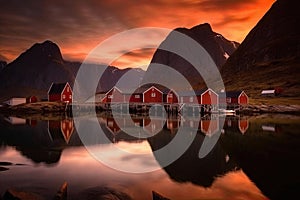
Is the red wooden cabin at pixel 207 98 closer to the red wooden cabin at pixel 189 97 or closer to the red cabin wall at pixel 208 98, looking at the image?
the red cabin wall at pixel 208 98

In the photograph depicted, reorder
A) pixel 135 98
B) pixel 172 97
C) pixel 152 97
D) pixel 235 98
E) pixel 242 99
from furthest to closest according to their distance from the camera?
pixel 242 99, pixel 235 98, pixel 172 97, pixel 135 98, pixel 152 97

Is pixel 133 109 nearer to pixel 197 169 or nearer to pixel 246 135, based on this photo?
pixel 246 135

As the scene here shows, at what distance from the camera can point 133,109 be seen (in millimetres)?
93750

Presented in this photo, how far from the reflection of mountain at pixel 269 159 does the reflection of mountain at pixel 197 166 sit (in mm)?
1321

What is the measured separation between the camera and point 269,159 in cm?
2531

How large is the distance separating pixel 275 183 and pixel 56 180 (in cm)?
1389

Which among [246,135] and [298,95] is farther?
[298,95]

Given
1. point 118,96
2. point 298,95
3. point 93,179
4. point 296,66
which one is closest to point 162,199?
point 93,179

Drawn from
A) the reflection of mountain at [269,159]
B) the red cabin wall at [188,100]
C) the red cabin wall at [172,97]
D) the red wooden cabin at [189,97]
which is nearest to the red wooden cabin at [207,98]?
the red cabin wall at [188,100]

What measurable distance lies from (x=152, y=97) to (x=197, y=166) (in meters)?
72.3

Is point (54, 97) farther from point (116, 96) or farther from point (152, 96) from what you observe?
point (152, 96)

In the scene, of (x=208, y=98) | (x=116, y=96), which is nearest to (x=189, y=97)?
(x=208, y=98)

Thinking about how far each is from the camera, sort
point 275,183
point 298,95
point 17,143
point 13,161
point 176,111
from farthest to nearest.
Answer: point 298,95, point 176,111, point 17,143, point 13,161, point 275,183

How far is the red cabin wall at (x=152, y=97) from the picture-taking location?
95.3 m
